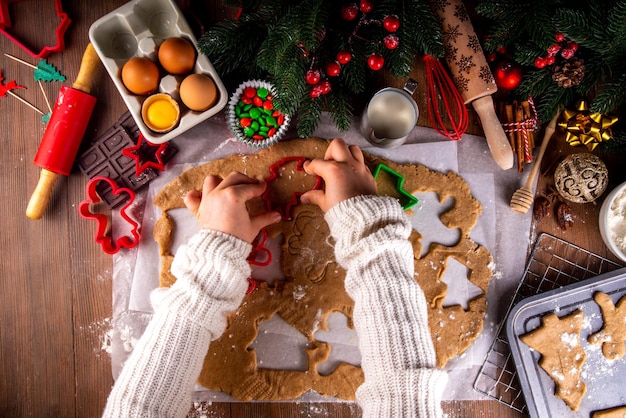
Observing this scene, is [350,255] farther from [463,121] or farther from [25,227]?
[25,227]

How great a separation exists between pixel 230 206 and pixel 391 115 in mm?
424

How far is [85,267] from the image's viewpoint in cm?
114

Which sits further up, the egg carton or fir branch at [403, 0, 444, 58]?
fir branch at [403, 0, 444, 58]

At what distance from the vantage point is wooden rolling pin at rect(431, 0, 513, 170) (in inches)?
42.5

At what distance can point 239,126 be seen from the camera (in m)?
1.09

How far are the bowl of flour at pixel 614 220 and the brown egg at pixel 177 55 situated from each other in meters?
1.01

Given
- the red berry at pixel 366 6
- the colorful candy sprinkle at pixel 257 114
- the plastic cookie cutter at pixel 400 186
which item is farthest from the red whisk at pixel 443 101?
the colorful candy sprinkle at pixel 257 114

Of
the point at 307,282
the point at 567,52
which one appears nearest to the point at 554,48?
the point at 567,52

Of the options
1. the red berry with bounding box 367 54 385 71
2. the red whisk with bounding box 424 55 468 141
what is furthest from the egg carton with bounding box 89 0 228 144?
the red whisk with bounding box 424 55 468 141

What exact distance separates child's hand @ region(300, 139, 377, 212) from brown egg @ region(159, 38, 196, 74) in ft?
1.15

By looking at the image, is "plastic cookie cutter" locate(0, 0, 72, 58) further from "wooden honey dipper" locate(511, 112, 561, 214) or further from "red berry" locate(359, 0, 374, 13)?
"wooden honey dipper" locate(511, 112, 561, 214)

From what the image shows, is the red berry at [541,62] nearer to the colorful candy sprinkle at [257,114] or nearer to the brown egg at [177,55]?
the colorful candy sprinkle at [257,114]

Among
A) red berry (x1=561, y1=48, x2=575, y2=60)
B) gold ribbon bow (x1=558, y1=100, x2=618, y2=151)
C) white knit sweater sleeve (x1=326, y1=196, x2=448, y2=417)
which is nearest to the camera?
white knit sweater sleeve (x1=326, y1=196, x2=448, y2=417)

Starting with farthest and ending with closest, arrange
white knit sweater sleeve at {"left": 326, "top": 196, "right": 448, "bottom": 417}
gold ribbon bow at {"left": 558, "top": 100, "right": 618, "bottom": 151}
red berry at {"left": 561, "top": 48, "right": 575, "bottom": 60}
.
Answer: gold ribbon bow at {"left": 558, "top": 100, "right": 618, "bottom": 151} → red berry at {"left": 561, "top": 48, "right": 575, "bottom": 60} → white knit sweater sleeve at {"left": 326, "top": 196, "right": 448, "bottom": 417}
